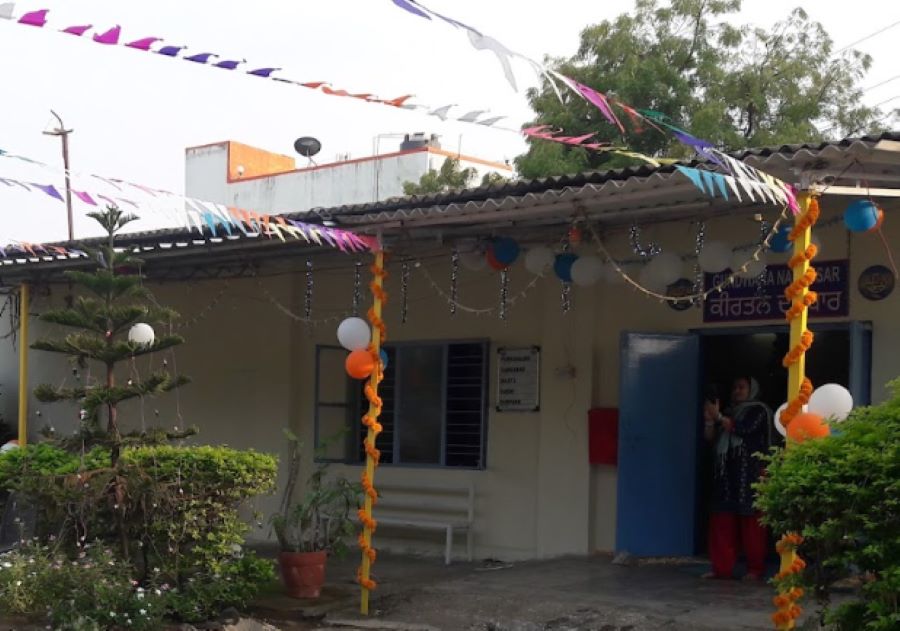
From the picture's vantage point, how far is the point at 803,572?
189 inches

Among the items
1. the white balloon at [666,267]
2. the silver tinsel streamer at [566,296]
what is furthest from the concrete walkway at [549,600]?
the white balloon at [666,267]

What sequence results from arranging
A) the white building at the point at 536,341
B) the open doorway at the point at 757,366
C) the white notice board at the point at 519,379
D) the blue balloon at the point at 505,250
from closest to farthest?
the white building at the point at 536,341 < the blue balloon at the point at 505,250 < the open doorway at the point at 757,366 < the white notice board at the point at 519,379

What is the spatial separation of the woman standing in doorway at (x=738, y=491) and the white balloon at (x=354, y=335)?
2.86m

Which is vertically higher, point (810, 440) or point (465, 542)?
point (810, 440)

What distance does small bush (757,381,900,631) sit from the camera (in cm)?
418

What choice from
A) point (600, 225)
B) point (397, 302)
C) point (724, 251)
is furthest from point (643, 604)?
point (397, 302)

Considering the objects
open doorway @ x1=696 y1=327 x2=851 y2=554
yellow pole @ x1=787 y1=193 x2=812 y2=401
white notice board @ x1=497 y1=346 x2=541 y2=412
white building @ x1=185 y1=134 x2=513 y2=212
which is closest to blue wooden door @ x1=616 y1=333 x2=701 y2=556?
open doorway @ x1=696 y1=327 x2=851 y2=554

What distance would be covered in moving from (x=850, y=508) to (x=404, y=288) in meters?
6.94

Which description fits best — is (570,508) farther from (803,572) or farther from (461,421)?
(803,572)

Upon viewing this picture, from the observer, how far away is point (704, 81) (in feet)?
57.2

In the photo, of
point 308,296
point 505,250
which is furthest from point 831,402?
point 308,296

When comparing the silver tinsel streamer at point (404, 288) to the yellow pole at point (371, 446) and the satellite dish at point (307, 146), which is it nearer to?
the yellow pole at point (371, 446)

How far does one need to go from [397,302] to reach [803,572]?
6901mm

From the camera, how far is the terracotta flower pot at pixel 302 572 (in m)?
8.53
